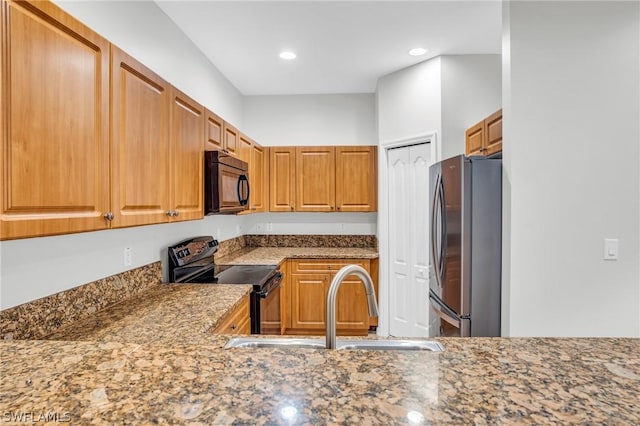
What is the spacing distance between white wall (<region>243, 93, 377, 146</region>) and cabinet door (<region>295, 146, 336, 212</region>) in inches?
14.4

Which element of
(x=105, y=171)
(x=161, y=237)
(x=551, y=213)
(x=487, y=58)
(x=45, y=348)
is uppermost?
(x=487, y=58)

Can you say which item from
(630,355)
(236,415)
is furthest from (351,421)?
(630,355)

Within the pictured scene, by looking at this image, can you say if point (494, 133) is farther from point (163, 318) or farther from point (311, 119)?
point (311, 119)

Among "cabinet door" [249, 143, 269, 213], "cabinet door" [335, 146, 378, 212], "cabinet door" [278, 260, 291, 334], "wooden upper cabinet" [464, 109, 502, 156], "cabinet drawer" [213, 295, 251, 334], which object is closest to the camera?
"cabinet drawer" [213, 295, 251, 334]

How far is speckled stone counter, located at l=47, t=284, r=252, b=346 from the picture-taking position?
146 centimetres

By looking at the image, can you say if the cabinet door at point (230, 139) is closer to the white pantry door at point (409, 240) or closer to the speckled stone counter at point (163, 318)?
the speckled stone counter at point (163, 318)

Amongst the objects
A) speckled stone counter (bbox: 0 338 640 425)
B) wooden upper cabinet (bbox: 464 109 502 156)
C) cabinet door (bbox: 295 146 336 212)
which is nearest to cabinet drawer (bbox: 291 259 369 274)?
cabinet door (bbox: 295 146 336 212)

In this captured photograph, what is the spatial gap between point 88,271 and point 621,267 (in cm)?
281

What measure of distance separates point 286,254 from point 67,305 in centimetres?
244

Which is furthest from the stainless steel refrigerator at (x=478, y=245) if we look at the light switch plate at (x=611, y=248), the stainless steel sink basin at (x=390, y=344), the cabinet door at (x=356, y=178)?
the cabinet door at (x=356, y=178)

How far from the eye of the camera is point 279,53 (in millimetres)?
3271

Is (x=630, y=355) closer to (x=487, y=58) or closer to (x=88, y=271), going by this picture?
(x=88, y=271)

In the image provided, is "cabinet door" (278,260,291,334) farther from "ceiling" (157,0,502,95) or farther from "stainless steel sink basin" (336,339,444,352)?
"stainless steel sink basin" (336,339,444,352)

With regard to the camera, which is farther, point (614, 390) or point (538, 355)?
point (538, 355)
